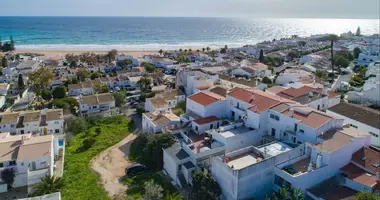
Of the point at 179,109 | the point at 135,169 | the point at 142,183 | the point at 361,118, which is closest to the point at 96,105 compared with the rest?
the point at 179,109

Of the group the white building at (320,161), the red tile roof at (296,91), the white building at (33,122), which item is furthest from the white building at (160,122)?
the red tile roof at (296,91)

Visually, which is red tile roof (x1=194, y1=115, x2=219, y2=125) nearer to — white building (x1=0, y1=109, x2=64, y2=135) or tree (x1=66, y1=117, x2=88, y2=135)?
tree (x1=66, y1=117, x2=88, y2=135)

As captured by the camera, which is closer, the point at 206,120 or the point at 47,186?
the point at 47,186

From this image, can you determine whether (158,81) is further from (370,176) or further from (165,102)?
(370,176)

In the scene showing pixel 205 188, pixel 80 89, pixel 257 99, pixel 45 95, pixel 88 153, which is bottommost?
pixel 88 153

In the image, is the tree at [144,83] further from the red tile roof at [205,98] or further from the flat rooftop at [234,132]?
the flat rooftop at [234,132]

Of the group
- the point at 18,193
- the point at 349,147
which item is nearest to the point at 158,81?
the point at 18,193

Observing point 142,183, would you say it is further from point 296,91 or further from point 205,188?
point 296,91
